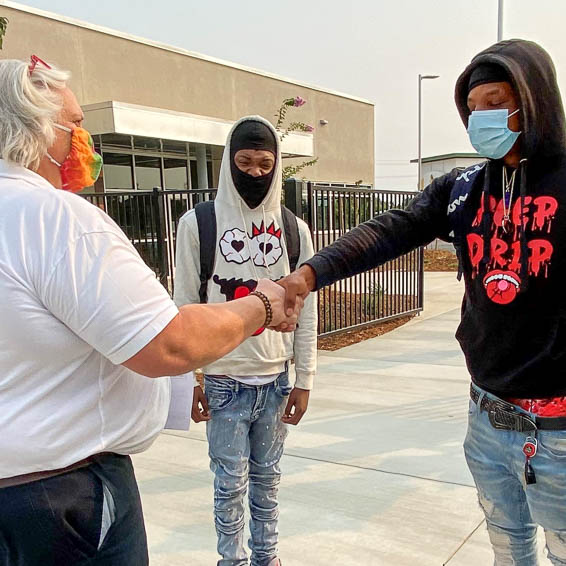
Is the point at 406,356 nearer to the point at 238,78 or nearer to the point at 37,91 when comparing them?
the point at 37,91

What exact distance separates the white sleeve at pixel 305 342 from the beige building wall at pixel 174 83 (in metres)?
11.5

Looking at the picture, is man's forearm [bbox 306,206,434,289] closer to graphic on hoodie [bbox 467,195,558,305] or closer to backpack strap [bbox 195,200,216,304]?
graphic on hoodie [bbox 467,195,558,305]

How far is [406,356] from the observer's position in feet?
21.9

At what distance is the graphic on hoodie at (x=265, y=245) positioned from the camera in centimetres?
248

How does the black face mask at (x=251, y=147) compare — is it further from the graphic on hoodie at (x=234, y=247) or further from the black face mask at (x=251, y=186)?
the graphic on hoodie at (x=234, y=247)

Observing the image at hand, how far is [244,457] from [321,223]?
4919 millimetres

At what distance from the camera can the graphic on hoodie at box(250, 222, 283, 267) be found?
2.48m

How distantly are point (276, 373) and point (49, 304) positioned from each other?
53.9 inches

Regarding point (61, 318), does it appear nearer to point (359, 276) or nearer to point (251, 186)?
point (251, 186)

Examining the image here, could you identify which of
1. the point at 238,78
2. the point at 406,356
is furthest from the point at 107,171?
the point at 406,356

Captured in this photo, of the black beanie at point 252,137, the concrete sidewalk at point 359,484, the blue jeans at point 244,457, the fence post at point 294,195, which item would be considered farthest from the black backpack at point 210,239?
the fence post at point 294,195

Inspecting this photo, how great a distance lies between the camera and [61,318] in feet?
4.15

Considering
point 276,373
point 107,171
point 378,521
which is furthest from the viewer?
point 107,171

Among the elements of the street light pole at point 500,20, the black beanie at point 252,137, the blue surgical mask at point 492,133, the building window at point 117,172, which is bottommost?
the blue surgical mask at point 492,133
